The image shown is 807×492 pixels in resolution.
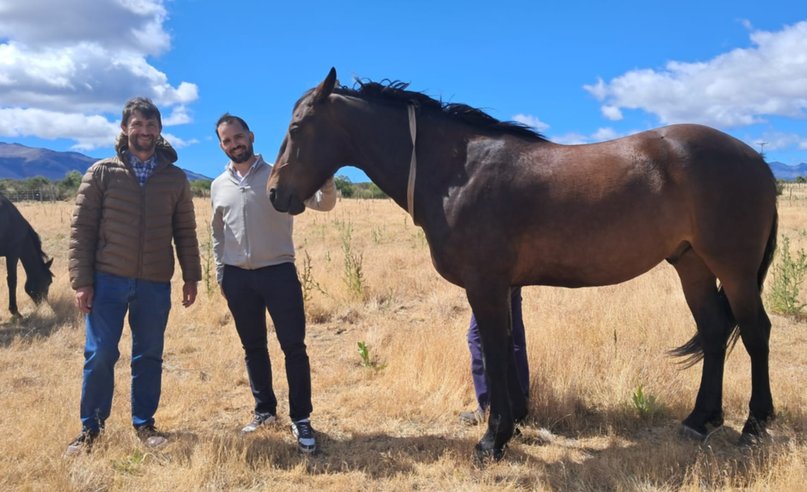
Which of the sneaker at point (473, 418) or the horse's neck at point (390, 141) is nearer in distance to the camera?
the horse's neck at point (390, 141)

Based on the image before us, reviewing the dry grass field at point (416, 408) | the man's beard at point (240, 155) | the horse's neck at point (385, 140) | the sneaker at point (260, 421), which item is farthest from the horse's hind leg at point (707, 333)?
the man's beard at point (240, 155)

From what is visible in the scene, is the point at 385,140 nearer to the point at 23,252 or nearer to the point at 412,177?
the point at 412,177

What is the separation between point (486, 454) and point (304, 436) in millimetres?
1299

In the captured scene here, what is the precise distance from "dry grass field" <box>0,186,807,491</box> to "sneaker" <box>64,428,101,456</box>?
0.09 metres

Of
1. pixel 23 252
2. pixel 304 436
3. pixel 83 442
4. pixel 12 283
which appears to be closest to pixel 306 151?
pixel 304 436

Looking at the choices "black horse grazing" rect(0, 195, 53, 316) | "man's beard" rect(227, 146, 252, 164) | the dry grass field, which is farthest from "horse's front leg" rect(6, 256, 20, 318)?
"man's beard" rect(227, 146, 252, 164)

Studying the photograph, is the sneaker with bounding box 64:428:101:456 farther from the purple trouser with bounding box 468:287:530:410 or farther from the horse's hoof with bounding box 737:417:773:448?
the horse's hoof with bounding box 737:417:773:448

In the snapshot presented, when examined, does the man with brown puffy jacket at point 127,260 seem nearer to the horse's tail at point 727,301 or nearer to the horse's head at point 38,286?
the horse's tail at point 727,301

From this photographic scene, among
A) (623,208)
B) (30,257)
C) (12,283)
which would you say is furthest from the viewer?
(30,257)

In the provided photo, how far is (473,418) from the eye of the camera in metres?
4.32

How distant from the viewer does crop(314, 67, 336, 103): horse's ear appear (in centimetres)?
372

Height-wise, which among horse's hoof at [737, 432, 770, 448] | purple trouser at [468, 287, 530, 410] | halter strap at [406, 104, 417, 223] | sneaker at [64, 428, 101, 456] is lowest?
horse's hoof at [737, 432, 770, 448]

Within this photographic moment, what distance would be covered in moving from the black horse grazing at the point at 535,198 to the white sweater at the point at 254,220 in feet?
0.96

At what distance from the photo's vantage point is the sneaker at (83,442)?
12.0 feet
